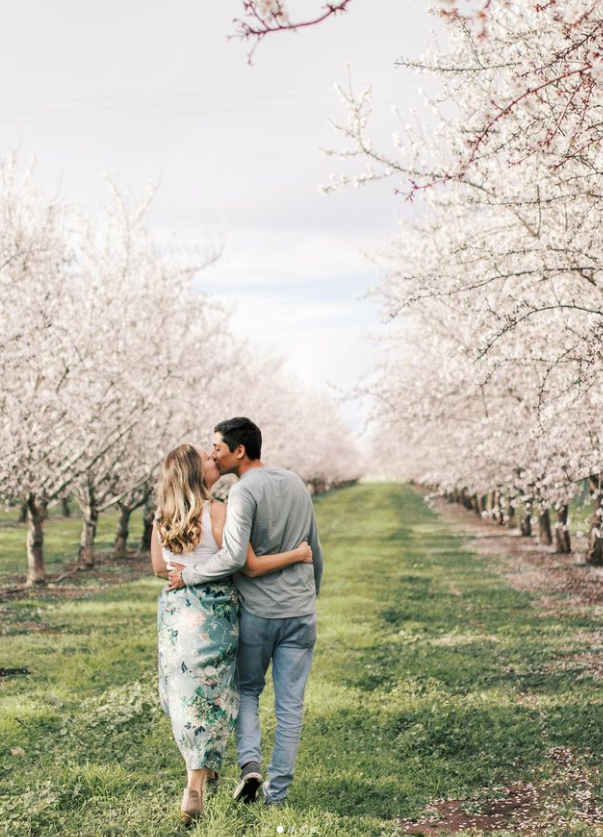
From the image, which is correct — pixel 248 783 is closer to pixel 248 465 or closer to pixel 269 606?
pixel 269 606

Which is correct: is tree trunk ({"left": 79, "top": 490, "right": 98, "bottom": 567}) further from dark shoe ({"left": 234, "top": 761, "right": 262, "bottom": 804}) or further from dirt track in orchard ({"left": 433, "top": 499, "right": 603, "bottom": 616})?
dark shoe ({"left": 234, "top": 761, "right": 262, "bottom": 804})

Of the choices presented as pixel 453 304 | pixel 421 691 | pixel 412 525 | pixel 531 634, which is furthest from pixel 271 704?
pixel 412 525

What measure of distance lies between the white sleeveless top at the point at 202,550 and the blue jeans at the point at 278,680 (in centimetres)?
44

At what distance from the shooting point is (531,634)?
10914mm

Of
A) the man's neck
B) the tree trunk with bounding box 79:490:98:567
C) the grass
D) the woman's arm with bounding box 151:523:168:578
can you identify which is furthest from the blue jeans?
the tree trunk with bounding box 79:490:98:567

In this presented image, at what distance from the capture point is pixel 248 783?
4918mm

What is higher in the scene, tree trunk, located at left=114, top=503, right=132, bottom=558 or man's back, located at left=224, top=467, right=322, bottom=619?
man's back, located at left=224, top=467, right=322, bottom=619

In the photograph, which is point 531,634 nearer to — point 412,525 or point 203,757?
point 203,757

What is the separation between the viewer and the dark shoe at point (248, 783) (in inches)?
193

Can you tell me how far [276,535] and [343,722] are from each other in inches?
117

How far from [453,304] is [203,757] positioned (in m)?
9.30

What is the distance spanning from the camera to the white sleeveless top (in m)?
4.90

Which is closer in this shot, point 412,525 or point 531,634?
point 531,634

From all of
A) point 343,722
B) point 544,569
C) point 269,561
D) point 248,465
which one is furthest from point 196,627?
point 544,569
